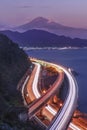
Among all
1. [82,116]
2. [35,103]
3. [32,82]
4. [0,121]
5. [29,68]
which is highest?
[0,121]

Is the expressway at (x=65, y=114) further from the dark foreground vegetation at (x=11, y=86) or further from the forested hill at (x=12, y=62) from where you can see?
the forested hill at (x=12, y=62)

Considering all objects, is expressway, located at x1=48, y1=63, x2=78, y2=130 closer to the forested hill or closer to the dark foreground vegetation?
the dark foreground vegetation

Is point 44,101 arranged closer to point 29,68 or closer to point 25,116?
point 25,116

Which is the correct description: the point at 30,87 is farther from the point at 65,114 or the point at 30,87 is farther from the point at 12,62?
the point at 65,114

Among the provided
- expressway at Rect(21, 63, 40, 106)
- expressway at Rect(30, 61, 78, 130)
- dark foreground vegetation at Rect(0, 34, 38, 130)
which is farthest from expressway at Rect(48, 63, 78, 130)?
expressway at Rect(21, 63, 40, 106)

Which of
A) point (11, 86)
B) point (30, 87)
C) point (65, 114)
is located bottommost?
point (30, 87)

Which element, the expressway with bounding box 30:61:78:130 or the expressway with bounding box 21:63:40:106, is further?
the expressway with bounding box 21:63:40:106

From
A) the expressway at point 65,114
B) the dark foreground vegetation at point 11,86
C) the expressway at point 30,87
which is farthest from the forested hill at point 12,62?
the expressway at point 65,114

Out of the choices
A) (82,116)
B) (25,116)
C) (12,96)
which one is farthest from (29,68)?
(25,116)

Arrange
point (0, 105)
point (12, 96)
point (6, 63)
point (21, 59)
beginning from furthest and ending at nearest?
point (21, 59), point (6, 63), point (12, 96), point (0, 105)

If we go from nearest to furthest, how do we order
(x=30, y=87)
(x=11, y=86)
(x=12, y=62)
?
(x=11, y=86)
(x=30, y=87)
(x=12, y=62)

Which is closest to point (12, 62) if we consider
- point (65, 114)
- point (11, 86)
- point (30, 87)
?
point (30, 87)
